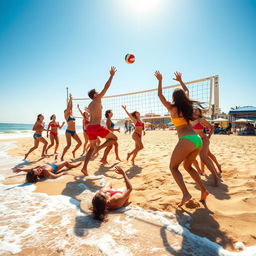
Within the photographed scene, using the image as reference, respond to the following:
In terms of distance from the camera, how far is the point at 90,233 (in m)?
1.73

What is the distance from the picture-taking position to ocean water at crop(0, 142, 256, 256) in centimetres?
148

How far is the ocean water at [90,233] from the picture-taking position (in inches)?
58.4

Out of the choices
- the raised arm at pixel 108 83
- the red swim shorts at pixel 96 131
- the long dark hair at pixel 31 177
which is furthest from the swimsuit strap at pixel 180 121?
the long dark hair at pixel 31 177

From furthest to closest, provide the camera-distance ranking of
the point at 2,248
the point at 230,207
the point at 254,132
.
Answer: the point at 254,132 < the point at 230,207 < the point at 2,248

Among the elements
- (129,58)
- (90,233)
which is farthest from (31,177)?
(129,58)

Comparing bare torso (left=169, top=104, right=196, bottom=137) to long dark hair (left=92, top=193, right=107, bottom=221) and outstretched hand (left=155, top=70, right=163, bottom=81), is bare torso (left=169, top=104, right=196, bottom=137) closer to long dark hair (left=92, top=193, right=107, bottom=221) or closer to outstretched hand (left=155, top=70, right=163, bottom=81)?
outstretched hand (left=155, top=70, right=163, bottom=81)

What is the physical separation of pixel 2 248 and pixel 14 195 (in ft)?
4.66

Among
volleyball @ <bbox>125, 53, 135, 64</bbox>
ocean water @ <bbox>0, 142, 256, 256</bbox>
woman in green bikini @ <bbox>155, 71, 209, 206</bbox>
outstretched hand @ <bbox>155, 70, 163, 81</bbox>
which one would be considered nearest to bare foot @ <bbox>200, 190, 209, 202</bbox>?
woman in green bikini @ <bbox>155, 71, 209, 206</bbox>

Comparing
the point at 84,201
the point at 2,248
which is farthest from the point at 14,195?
the point at 2,248

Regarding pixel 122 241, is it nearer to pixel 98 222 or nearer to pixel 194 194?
pixel 98 222

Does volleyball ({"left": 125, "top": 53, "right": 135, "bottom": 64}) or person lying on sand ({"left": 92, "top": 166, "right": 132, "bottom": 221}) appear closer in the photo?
person lying on sand ({"left": 92, "top": 166, "right": 132, "bottom": 221})

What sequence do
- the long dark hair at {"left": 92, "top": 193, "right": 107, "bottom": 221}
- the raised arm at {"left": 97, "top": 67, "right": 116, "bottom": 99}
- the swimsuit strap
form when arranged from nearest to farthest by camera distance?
the long dark hair at {"left": 92, "top": 193, "right": 107, "bottom": 221} → the swimsuit strap → the raised arm at {"left": 97, "top": 67, "right": 116, "bottom": 99}

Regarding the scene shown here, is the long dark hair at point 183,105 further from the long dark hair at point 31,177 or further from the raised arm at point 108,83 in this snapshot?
the long dark hair at point 31,177

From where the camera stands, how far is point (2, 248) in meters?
1.53
